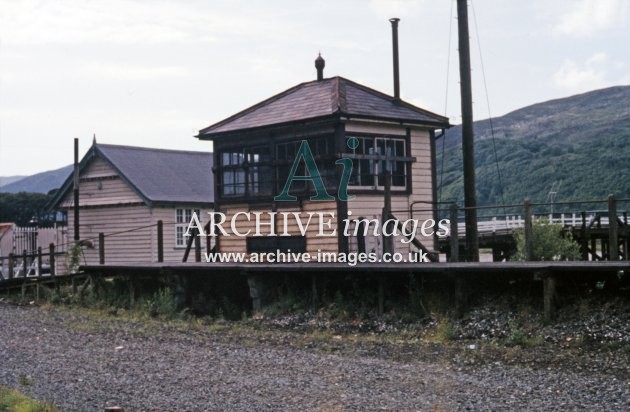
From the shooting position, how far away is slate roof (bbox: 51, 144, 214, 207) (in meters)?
31.2

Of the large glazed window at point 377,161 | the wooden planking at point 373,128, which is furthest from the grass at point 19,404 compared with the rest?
the wooden planking at point 373,128

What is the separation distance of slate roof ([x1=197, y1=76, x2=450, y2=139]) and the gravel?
5.76 m

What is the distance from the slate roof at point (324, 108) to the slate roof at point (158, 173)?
9.19 meters

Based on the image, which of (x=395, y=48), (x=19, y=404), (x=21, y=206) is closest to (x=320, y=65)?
(x=395, y=48)

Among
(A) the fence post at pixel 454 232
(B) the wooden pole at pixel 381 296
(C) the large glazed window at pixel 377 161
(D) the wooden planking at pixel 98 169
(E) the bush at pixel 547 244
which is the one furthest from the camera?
(D) the wooden planking at pixel 98 169

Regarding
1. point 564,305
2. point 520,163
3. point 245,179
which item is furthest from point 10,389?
point 520,163

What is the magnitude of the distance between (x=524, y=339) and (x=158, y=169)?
22.9 metres

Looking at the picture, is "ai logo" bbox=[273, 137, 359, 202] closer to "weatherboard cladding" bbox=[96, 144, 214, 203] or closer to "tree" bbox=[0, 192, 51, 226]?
"weatherboard cladding" bbox=[96, 144, 214, 203]

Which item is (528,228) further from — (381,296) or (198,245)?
(198,245)

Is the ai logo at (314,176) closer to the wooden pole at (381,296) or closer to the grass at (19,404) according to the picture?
the wooden pole at (381,296)

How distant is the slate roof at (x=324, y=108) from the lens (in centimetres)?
1980

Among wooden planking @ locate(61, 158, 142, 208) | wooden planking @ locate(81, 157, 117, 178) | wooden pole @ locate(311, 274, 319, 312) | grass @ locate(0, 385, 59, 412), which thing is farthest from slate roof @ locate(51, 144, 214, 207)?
grass @ locate(0, 385, 59, 412)

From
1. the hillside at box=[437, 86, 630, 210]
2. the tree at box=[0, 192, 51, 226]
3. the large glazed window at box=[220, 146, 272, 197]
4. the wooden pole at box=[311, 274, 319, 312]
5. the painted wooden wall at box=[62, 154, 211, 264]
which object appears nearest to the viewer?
the wooden pole at box=[311, 274, 319, 312]

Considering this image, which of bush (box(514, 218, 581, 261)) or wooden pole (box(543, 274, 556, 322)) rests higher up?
bush (box(514, 218, 581, 261))
